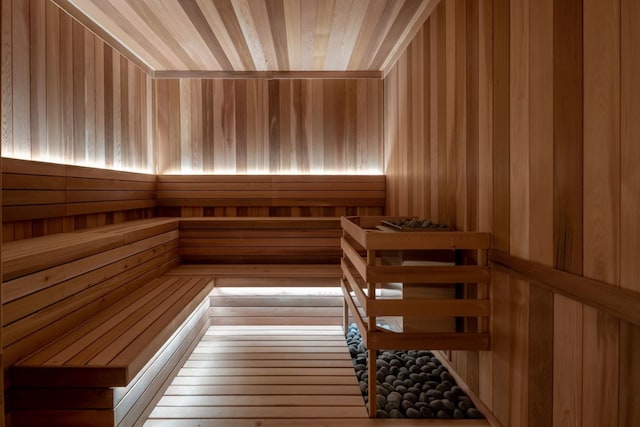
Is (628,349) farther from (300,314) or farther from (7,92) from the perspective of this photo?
(7,92)

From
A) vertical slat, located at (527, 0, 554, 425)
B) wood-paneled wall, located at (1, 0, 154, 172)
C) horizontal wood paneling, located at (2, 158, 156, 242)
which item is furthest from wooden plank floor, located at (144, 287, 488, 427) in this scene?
wood-paneled wall, located at (1, 0, 154, 172)

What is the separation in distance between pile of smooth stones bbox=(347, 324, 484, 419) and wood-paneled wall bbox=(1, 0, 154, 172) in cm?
233

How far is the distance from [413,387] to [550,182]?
4.28 ft

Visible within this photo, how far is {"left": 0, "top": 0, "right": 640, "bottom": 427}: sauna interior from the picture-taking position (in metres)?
1.20

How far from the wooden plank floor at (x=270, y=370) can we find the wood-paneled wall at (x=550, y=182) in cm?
53

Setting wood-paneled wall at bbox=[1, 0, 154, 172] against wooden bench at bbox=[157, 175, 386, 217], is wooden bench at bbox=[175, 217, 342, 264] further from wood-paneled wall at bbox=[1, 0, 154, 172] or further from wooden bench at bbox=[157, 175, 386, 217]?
wood-paneled wall at bbox=[1, 0, 154, 172]

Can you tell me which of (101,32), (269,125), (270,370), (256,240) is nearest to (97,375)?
(270,370)

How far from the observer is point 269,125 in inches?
163

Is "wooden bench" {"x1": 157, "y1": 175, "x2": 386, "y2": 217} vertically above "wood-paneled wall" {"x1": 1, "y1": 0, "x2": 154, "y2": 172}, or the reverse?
"wood-paneled wall" {"x1": 1, "y1": 0, "x2": 154, "y2": 172}

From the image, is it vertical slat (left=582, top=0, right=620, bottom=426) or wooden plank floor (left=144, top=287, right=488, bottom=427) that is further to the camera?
wooden plank floor (left=144, top=287, right=488, bottom=427)

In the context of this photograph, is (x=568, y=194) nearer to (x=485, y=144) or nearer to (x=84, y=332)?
(x=485, y=144)

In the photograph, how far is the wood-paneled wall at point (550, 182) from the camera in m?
1.09

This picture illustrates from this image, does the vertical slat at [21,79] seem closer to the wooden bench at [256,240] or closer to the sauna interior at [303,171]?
the sauna interior at [303,171]

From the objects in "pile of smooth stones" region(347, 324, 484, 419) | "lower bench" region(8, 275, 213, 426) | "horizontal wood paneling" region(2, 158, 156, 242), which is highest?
"horizontal wood paneling" region(2, 158, 156, 242)
